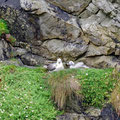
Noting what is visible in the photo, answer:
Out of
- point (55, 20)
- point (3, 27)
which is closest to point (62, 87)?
point (55, 20)

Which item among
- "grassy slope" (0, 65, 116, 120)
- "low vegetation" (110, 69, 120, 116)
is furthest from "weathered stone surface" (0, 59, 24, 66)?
"low vegetation" (110, 69, 120, 116)

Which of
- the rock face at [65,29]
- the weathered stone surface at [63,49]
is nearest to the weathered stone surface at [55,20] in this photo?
the rock face at [65,29]

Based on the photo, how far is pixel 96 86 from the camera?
6.34m

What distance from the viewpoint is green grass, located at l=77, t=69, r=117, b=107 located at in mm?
6203

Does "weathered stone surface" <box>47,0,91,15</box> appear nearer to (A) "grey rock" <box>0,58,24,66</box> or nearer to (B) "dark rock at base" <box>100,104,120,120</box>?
(A) "grey rock" <box>0,58,24,66</box>

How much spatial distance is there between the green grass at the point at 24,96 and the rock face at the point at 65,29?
1521mm

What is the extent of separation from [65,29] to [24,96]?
3.22 m

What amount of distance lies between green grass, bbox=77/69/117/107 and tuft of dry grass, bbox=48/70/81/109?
8.3 inches

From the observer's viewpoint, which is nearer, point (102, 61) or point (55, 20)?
point (102, 61)

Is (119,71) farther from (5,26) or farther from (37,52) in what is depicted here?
(5,26)

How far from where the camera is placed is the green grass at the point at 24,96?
560 centimetres

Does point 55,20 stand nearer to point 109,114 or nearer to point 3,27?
point 3,27

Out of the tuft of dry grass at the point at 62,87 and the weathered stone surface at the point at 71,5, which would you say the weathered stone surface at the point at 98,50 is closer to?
the weathered stone surface at the point at 71,5

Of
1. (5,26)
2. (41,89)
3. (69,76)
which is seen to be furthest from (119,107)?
(5,26)
